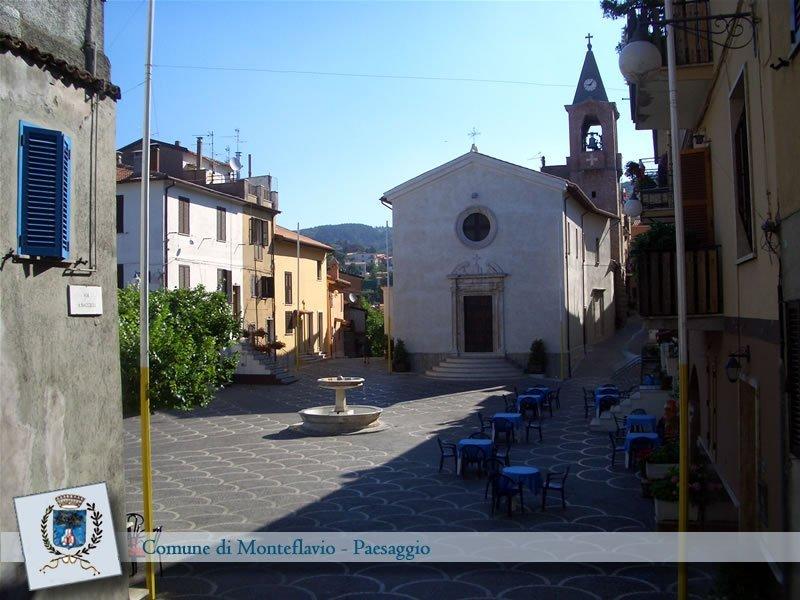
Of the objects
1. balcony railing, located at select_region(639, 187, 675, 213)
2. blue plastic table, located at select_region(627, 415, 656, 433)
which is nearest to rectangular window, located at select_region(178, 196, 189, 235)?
balcony railing, located at select_region(639, 187, 675, 213)

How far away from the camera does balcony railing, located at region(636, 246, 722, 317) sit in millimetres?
10000

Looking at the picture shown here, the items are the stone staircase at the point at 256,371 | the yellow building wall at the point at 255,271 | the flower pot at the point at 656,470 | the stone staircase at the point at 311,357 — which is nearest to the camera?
the flower pot at the point at 656,470

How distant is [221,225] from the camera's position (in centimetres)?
3372

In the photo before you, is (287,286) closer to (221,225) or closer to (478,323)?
(221,225)

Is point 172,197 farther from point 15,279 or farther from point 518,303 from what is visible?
point 15,279

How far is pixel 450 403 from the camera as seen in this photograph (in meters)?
24.2

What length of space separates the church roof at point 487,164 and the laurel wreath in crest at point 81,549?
90.4 ft

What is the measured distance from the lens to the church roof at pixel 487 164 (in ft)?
105

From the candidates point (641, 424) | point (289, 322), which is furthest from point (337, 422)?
point (289, 322)

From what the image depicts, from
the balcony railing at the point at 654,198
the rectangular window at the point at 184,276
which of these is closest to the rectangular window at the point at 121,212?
the rectangular window at the point at 184,276

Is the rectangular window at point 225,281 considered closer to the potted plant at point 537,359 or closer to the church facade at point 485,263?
the church facade at point 485,263

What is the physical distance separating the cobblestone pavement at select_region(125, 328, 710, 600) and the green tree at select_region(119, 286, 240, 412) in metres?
2.01

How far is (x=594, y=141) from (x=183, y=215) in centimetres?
2430

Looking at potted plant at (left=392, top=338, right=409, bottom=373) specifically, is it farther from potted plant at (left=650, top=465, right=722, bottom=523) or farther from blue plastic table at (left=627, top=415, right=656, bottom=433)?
potted plant at (left=650, top=465, right=722, bottom=523)
